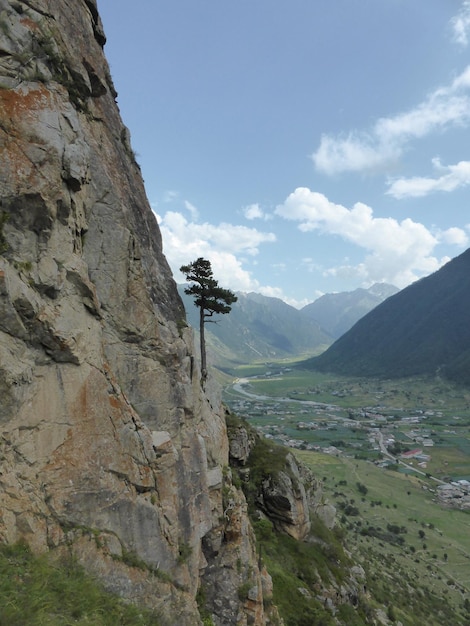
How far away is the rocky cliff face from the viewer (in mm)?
13016

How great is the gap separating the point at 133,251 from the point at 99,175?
423 cm

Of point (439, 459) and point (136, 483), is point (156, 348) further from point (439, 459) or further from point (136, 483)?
point (439, 459)

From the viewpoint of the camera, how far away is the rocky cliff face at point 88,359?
1302cm

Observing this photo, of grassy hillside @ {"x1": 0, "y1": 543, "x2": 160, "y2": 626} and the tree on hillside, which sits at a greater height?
the tree on hillside

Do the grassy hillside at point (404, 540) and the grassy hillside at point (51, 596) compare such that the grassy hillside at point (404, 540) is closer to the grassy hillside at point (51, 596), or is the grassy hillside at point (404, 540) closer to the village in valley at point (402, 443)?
the village in valley at point (402, 443)

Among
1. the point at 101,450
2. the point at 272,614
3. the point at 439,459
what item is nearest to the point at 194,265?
the point at 101,450

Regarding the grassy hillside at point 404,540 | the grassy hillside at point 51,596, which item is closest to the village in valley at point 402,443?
the grassy hillside at point 404,540

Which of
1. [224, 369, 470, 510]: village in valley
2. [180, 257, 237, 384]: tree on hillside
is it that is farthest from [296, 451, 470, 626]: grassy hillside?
[180, 257, 237, 384]: tree on hillside

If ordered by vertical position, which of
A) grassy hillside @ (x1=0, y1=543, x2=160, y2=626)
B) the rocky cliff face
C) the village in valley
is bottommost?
the village in valley

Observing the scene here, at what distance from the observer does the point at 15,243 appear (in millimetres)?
13812

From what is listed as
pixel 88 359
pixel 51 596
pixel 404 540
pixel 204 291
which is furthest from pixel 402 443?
pixel 51 596

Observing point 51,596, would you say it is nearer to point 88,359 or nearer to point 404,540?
point 88,359

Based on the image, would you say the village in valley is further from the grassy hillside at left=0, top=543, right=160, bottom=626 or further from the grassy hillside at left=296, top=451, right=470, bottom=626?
the grassy hillside at left=0, top=543, right=160, bottom=626

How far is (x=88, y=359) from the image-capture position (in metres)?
15.1
